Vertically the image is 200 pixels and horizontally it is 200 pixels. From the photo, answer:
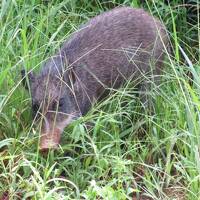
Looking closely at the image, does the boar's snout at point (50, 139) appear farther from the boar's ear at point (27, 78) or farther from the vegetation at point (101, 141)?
the boar's ear at point (27, 78)

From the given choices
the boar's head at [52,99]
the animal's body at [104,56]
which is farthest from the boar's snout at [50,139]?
the animal's body at [104,56]

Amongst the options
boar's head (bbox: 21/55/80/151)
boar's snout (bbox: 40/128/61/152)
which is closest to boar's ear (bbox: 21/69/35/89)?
boar's head (bbox: 21/55/80/151)

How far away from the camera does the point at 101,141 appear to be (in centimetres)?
492

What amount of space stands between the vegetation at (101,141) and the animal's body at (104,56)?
0.14m

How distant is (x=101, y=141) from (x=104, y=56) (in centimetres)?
106

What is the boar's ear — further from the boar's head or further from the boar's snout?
the boar's snout

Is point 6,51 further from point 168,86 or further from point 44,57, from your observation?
point 168,86

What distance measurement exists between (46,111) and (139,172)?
78 cm

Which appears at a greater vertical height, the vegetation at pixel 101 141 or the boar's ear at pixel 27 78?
the boar's ear at pixel 27 78

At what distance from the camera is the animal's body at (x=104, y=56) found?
17.4 ft

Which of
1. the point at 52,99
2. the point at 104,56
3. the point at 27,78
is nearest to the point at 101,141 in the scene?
the point at 52,99

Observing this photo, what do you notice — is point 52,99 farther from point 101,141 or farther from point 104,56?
point 104,56

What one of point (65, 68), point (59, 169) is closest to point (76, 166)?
point (59, 169)

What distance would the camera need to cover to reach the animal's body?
530 cm
